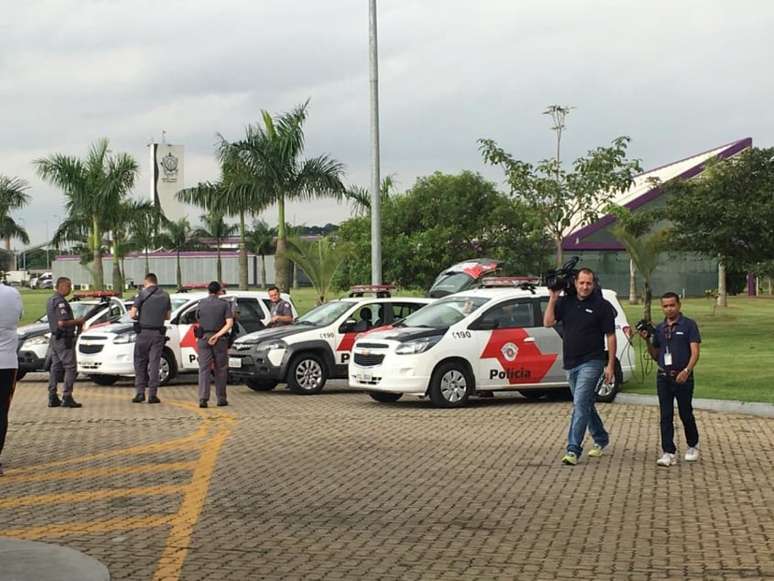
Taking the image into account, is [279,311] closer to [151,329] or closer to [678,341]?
[151,329]

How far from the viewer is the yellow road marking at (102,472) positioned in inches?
456

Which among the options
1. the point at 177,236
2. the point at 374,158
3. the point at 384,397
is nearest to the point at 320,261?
the point at 374,158

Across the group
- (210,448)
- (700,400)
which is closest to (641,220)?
(700,400)

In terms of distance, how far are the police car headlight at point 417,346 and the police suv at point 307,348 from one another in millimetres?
3140

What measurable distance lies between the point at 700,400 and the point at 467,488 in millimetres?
7977

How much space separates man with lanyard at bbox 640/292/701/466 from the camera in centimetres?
1218

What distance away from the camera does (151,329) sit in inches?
770

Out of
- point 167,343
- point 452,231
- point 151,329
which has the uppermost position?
point 452,231

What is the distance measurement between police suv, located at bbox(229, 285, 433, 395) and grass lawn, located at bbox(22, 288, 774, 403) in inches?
178

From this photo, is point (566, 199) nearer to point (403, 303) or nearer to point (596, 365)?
point (403, 303)

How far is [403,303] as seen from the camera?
22.2 metres

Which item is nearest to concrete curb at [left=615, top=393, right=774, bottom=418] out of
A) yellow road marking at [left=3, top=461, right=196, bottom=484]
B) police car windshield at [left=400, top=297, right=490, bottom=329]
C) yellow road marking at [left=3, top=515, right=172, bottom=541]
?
police car windshield at [left=400, top=297, right=490, bottom=329]

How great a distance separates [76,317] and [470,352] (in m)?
10.3

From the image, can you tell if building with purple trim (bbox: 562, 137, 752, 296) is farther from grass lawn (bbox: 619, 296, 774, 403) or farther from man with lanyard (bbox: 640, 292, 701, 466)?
man with lanyard (bbox: 640, 292, 701, 466)
